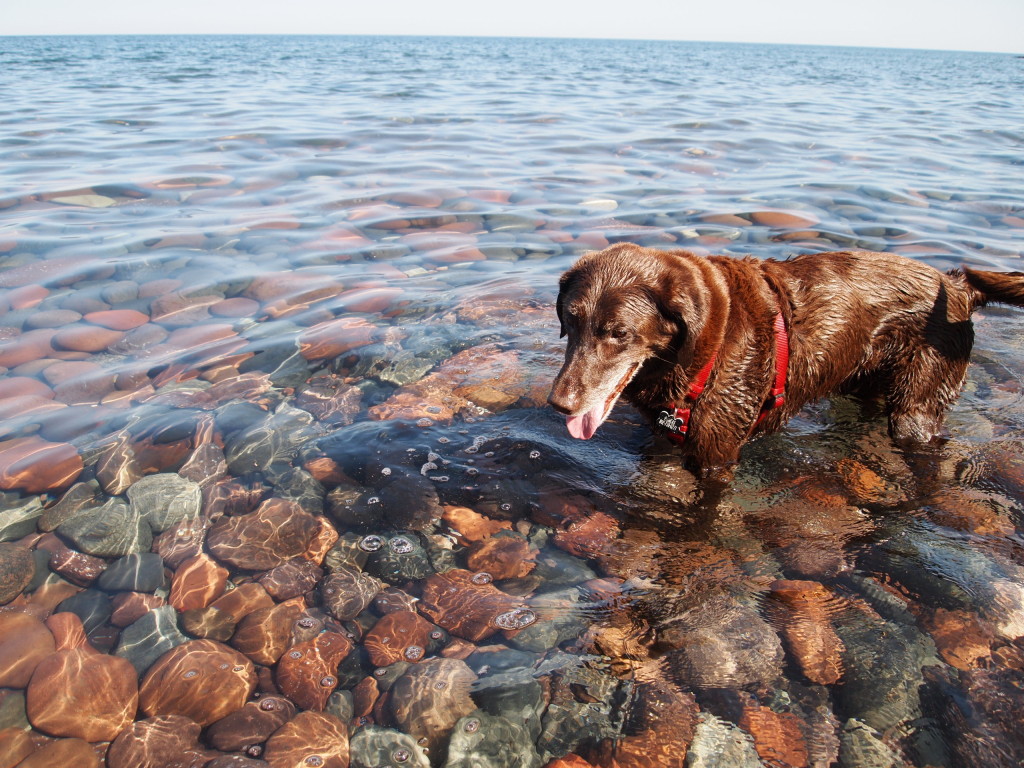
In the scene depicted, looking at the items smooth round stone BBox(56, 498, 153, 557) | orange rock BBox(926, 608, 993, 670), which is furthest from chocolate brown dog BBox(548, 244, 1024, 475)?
smooth round stone BBox(56, 498, 153, 557)

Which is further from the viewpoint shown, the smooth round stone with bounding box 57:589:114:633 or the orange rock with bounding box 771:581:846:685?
the smooth round stone with bounding box 57:589:114:633

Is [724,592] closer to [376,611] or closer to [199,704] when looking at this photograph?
[376,611]

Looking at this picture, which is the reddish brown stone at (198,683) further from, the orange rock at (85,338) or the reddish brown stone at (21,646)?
the orange rock at (85,338)

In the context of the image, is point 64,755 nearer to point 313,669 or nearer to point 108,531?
point 313,669

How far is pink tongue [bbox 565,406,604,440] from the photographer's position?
381cm

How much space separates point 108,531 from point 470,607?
2247 mm

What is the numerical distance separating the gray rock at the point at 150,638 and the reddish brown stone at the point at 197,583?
80 millimetres

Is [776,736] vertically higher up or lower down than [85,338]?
higher up

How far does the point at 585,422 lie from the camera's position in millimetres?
3879

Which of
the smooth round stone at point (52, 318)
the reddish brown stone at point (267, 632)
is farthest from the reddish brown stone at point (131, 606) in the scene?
the smooth round stone at point (52, 318)

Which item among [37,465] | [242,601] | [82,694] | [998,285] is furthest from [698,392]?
[37,465]

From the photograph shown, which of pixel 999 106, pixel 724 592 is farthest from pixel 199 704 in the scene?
pixel 999 106

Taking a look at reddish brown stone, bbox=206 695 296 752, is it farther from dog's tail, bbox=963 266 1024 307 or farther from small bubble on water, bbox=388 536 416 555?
dog's tail, bbox=963 266 1024 307

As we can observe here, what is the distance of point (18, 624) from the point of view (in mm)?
3391
